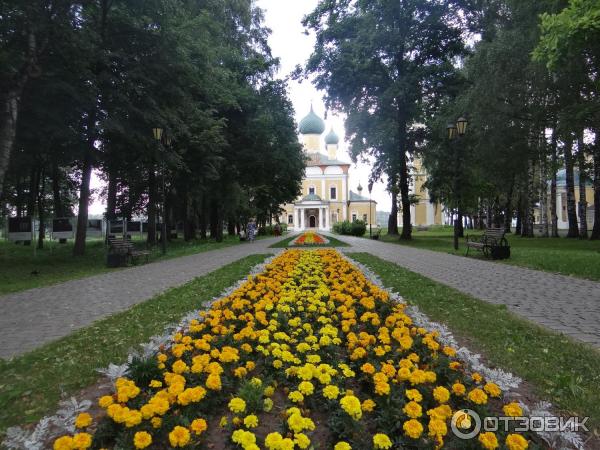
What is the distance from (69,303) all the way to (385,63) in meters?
23.7

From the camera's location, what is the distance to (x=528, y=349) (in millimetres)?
4059

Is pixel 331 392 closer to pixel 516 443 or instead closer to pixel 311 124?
pixel 516 443

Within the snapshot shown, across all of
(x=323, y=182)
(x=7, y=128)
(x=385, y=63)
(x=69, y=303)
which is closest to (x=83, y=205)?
(x=7, y=128)

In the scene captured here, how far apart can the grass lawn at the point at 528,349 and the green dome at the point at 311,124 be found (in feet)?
265

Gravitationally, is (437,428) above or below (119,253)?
below

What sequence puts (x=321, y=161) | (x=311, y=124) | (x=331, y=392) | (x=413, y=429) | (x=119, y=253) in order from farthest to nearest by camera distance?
(x=321, y=161) < (x=311, y=124) < (x=119, y=253) < (x=331, y=392) < (x=413, y=429)

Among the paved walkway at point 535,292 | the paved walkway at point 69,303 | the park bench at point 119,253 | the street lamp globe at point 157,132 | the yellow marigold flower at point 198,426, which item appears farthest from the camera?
the street lamp globe at point 157,132

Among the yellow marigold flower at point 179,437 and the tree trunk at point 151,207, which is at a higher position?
the tree trunk at point 151,207

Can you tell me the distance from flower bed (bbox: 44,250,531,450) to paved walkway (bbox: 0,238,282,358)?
6.40 feet

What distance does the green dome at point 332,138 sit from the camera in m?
91.2

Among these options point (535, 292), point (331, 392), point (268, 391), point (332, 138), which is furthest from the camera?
point (332, 138)

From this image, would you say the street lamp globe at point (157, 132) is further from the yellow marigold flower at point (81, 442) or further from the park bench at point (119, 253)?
the yellow marigold flower at point (81, 442)

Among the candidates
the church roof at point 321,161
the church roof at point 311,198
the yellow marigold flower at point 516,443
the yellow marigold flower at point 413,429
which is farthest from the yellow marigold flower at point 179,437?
the church roof at point 321,161

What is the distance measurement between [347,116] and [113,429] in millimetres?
25207
